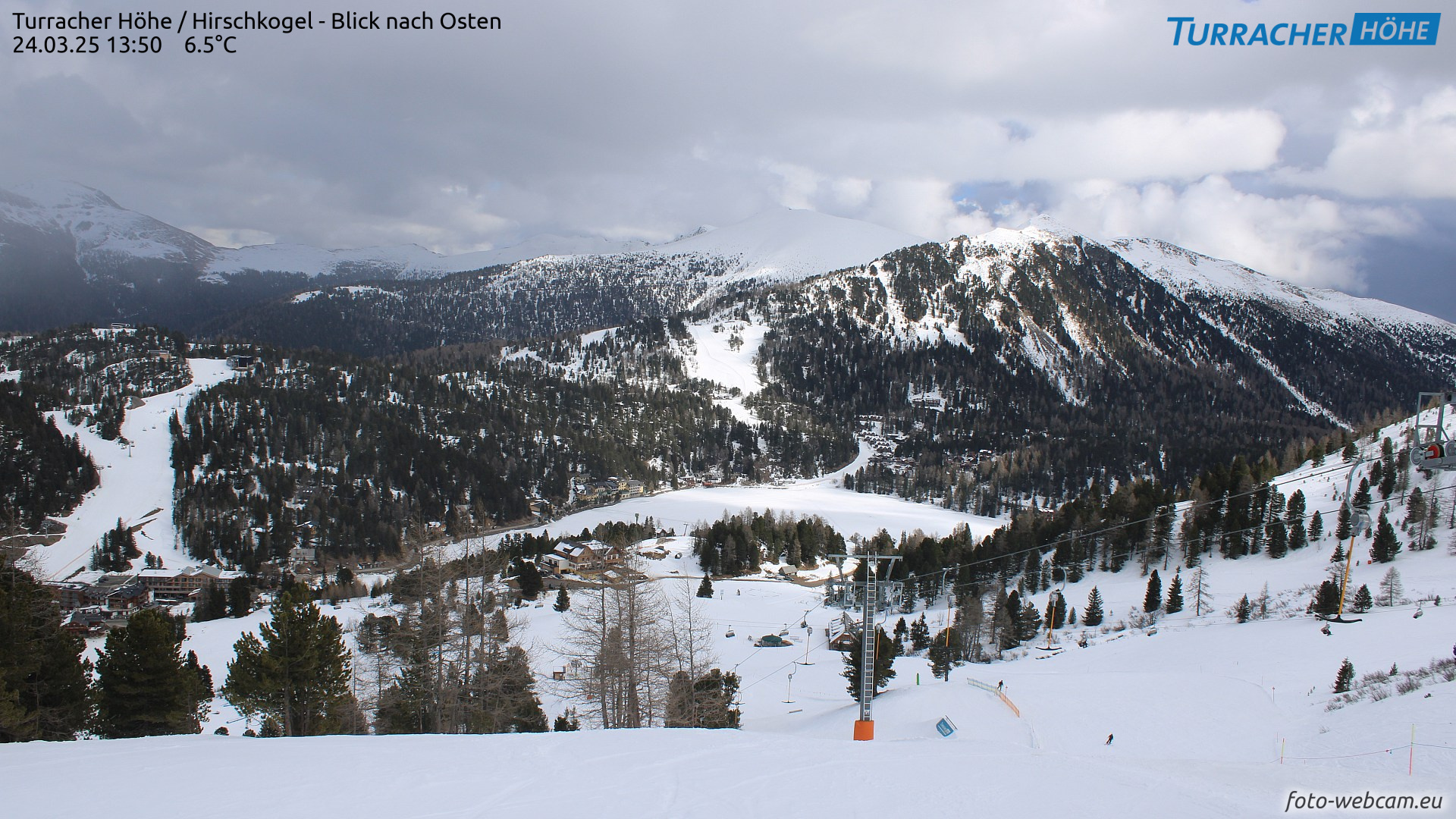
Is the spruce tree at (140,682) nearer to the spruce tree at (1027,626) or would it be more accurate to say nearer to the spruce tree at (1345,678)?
the spruce tree at (1345,678)

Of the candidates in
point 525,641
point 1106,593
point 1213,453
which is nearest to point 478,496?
point 525,641

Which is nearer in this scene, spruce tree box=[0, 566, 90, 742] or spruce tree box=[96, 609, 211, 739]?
spruce tree box=[0, 566, 90, 742]

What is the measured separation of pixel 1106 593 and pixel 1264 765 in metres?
51.3

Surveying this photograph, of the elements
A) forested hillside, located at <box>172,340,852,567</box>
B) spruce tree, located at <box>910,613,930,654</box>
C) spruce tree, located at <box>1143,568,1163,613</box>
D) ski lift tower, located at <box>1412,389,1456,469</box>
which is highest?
forested hillside, located at <box>172,340,852,567</box>

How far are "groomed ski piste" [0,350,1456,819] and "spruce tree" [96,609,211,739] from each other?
592 cm

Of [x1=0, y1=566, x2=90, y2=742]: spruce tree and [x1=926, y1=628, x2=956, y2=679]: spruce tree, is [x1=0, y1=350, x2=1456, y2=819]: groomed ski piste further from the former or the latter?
[x1=0, y1=566, x2=90, y2=742]: spruce tree

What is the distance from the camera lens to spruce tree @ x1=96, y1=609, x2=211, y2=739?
72.4 ft

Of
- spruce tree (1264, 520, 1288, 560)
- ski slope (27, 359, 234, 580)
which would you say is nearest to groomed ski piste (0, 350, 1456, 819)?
spruce tree (1264, 520, 1288, 560)

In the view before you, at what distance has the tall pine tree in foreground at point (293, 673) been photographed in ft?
76.0

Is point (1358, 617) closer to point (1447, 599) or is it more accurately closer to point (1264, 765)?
point (1447, 599)

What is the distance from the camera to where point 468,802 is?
404 inches

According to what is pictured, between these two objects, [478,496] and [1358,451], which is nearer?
[1358,451]

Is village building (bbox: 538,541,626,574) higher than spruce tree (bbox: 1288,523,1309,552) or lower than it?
lower

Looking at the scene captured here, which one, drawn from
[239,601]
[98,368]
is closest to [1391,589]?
[239,601]
